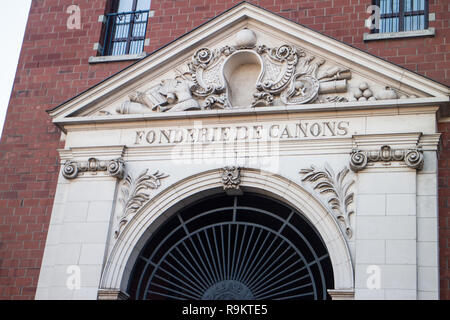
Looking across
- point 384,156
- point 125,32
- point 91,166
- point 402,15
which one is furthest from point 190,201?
point 402,15

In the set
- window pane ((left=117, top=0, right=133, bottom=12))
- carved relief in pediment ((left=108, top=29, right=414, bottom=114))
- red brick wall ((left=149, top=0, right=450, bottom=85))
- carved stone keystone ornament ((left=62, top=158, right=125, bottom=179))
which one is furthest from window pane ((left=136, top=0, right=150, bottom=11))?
carved stone keystone ornament ((left=62, top=158, right=125, bottom=179))

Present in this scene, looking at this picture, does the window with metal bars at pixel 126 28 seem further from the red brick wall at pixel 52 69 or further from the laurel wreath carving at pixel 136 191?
the laurel wreath carving at pixel 136 191

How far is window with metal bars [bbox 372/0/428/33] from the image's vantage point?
47.5 feet

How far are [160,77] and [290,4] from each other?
10.3ft

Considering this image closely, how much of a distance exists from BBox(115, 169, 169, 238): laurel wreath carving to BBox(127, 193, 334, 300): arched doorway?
62cm

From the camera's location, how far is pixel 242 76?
14.2 metres

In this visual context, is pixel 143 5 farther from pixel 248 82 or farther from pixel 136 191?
pixel 136 191

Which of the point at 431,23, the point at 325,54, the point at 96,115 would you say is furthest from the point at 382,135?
the point at 96,115

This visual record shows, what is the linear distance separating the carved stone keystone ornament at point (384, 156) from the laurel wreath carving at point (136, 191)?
3.46 m

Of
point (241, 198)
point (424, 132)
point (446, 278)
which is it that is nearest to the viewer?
point (446, 278)

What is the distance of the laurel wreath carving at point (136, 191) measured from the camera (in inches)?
523

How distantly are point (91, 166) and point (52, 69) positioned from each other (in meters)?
3.04
